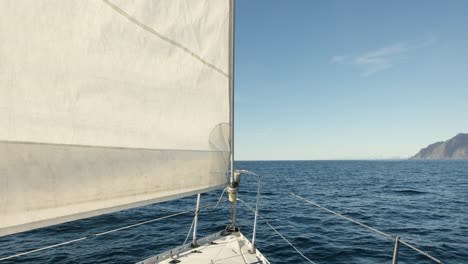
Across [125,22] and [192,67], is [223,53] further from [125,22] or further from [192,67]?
[125,22]

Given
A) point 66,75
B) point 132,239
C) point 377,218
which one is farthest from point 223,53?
point 377,218

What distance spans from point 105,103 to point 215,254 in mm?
3132

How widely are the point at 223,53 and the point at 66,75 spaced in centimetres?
227

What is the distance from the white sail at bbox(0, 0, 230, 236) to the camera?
7.45 ft

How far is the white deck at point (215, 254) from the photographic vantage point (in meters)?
4.27

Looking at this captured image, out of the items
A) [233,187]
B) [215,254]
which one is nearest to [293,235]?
[215,254]

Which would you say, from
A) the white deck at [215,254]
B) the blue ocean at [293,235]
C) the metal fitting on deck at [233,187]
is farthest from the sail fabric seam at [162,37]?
the blue ocean at [293,235]

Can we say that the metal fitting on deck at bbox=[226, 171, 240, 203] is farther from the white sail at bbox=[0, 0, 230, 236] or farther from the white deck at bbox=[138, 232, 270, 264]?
the white deck at bbox=[138, 232, 270, 264]

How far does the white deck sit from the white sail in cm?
122

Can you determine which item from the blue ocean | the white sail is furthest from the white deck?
the blue ocean

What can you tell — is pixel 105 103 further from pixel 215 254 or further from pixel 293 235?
pixel 293 235

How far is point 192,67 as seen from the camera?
372cm

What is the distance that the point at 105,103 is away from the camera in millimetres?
2904

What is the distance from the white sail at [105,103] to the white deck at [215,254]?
48.1 inches
